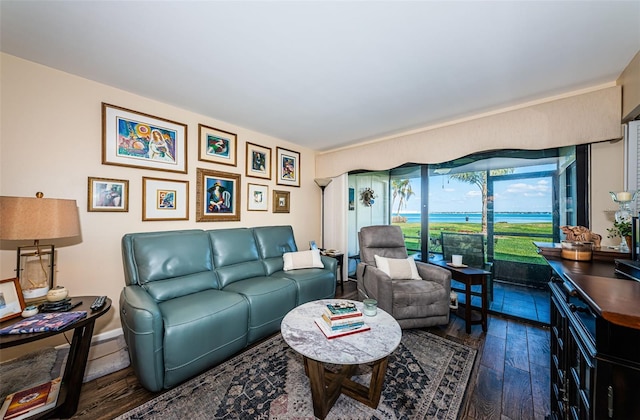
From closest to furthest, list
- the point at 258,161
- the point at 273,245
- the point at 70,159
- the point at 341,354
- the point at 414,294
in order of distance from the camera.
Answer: the point at 341,354 → the point at 70,159 → the point at 414,294 → the point at 273,245 → the point at 258,161

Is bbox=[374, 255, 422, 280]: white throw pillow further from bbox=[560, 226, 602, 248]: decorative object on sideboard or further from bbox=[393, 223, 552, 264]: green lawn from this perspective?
bbox=[560, 226, 602, 248]: decorative object on sideboard

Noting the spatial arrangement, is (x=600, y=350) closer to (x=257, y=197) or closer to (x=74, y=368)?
(x=74, y=368)

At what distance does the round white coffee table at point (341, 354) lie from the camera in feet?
4.32

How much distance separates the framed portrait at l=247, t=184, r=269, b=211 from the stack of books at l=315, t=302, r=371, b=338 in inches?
84.5

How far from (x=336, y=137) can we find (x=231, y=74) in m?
1.91

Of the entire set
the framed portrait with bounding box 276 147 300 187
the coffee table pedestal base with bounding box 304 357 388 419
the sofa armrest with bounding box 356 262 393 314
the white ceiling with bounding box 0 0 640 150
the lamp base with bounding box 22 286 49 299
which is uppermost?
the white ceiling with bounding box 0 0 640 150

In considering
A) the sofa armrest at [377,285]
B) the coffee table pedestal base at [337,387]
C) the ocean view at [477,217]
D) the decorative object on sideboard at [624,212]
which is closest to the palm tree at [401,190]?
the ocean view at [477,217]

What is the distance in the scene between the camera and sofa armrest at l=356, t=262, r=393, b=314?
2.35m

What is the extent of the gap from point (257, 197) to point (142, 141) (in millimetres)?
1495

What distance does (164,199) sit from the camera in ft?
8.44

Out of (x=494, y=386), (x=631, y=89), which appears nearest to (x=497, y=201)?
(x=631, y=89)

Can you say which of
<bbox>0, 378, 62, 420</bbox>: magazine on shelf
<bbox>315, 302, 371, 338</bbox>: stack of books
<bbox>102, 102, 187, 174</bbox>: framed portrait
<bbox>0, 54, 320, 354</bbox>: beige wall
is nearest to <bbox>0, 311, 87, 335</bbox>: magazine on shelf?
<bbox>0, 378, 62, 420</bbox>: magazine on shelf

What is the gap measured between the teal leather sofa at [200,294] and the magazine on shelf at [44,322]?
291mm

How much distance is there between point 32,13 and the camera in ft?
4.54
